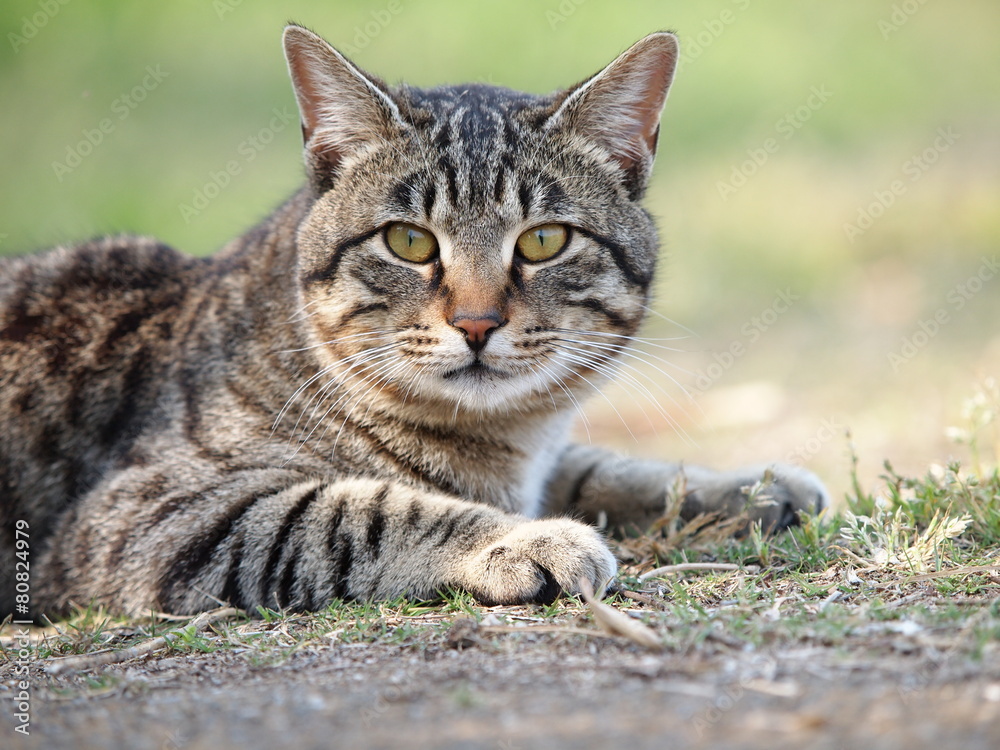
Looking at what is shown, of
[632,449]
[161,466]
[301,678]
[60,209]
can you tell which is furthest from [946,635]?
[60,209]

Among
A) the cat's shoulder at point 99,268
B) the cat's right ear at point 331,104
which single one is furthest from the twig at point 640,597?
the cat's shoulder at point 99,268

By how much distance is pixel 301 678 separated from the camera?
2125 millimetres

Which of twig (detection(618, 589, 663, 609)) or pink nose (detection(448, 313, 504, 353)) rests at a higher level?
pink nose (detection(448, 313, 504, 353))

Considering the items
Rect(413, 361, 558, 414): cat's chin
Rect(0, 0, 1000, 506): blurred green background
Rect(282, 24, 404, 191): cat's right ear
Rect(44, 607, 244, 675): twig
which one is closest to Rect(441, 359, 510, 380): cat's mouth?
Rect(413, 361, 558, 414): cat's chin

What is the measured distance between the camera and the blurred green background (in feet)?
19.2

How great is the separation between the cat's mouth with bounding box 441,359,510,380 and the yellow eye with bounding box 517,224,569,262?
1.26 ft

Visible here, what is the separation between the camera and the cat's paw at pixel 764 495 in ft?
11.1

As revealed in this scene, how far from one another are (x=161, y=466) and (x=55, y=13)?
29.0ft

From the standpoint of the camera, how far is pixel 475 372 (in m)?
2.96

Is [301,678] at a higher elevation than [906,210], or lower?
lower

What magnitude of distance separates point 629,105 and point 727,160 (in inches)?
223

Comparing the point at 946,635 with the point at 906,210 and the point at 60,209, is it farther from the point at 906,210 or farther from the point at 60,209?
the point at 60,209

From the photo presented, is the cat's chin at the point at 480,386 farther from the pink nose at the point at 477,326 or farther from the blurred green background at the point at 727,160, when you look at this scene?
the blurred green background at the point at 727,160

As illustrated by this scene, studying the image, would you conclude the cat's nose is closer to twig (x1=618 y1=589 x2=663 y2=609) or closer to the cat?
the cat
